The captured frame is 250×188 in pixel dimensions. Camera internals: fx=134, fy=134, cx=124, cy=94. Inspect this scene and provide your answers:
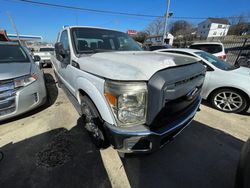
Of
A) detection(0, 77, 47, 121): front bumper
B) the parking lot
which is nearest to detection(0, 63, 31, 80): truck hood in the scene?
detection(0, 77, 47, 121): front bumper

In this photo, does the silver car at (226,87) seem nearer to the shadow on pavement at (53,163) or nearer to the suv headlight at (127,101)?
the suv headlight at (127,101)

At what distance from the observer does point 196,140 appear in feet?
8.52

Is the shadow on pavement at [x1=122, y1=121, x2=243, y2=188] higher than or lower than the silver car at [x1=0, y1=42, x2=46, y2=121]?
lower

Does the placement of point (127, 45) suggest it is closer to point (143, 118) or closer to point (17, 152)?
point (143, 118)

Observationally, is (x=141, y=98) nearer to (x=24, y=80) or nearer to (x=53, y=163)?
(x=53, y=163)

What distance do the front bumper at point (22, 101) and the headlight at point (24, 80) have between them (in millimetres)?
71

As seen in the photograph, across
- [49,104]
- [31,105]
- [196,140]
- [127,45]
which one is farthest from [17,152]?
[196,140]

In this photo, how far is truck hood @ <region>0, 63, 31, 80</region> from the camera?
258cm

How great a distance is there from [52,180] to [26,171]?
45 centimetres

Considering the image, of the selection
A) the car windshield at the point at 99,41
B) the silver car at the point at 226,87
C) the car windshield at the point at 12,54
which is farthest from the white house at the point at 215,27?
the car windshield at the point at 12,54

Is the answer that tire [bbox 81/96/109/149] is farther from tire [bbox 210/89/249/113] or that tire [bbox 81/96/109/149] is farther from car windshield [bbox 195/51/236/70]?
car windshield [bbox 195/51/236/70]

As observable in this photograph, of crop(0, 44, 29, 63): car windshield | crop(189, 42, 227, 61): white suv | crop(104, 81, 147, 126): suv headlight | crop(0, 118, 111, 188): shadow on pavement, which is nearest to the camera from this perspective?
crop(104, 81, 147, 126): suv headlight

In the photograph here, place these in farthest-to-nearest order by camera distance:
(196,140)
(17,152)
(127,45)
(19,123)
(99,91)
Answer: (127,45), (19,123), (196,140), (17,152), (99,91)

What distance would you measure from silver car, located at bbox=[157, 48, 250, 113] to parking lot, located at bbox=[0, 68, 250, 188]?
586 mm
